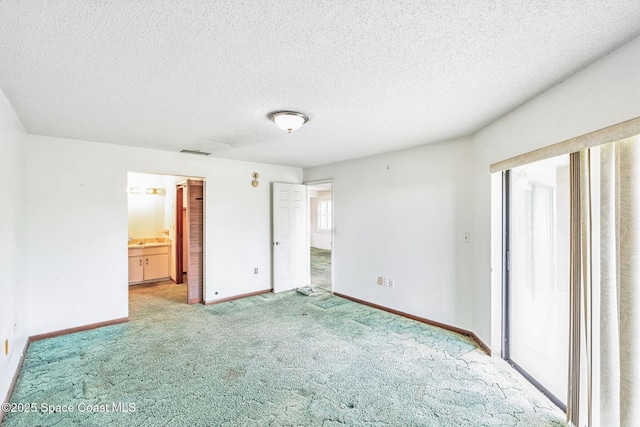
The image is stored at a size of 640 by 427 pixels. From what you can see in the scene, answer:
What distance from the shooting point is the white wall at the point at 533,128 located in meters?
1.49

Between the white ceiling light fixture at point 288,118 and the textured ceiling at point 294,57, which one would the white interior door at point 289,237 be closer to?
the textured ceiling at point 294,57

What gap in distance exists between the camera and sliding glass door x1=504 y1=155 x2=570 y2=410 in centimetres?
211

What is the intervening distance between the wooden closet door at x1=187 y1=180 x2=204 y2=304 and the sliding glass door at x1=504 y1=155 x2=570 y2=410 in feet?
13.3

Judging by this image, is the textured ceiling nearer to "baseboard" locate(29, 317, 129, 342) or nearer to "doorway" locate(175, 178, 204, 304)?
"doorway" locate(175, 178, 204, 304)

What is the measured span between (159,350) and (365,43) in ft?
10.7

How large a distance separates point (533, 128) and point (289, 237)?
3.92m

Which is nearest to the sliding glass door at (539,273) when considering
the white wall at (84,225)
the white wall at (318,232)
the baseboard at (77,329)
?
the white wall at (84,225)

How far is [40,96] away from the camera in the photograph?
2.15 meters

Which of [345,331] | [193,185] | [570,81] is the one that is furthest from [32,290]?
[570,81]

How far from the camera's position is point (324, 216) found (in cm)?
1067

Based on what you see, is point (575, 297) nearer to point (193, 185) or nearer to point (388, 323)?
point (388, 323)

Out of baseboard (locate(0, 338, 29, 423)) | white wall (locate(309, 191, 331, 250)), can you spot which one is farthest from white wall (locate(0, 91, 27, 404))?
white wall (locate(309, 191, 331, 250))

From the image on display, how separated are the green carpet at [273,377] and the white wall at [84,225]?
39 cm

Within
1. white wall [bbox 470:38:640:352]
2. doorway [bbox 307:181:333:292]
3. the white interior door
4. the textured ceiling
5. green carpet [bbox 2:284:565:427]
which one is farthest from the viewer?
doorway [bbox 307:181:333:292]
